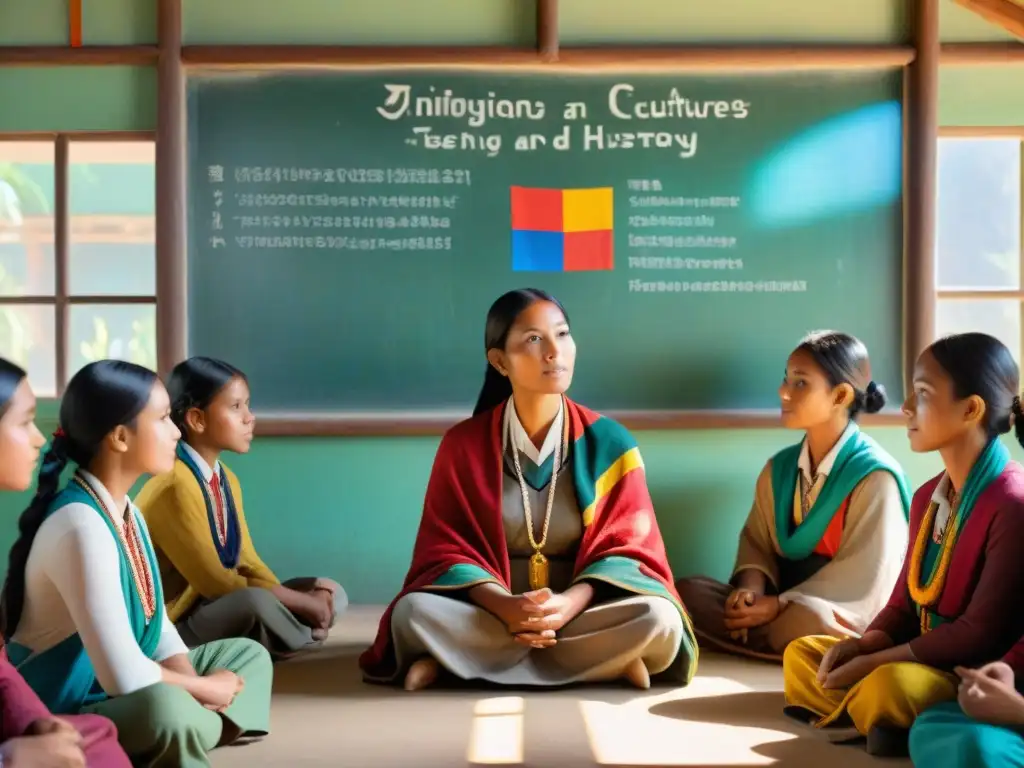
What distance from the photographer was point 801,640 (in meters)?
3.13

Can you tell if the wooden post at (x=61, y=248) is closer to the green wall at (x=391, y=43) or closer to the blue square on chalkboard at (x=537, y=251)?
the green wall at (x=391, y=43)

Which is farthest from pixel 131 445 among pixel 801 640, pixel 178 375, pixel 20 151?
pixel 20 151

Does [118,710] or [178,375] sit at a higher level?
[178,375]

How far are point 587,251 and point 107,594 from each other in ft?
8.50

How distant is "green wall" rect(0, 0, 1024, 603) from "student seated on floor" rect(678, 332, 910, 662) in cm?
41

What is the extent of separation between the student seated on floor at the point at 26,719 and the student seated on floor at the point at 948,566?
1.64 m

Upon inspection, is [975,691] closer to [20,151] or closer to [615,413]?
[615,413]

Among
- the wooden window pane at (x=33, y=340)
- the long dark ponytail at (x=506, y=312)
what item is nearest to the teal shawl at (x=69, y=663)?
the long dark ponytail at (x=506, y=312)

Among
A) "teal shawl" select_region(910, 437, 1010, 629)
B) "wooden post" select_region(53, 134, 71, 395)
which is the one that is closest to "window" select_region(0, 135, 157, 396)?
"wooden post" select_region(53, 134, 71, 395)

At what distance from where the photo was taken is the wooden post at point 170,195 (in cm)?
446

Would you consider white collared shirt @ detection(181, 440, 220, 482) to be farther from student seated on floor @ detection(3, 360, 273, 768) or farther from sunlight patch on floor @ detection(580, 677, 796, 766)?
sunlight patch on floor @ detection(580, 677, 796, 766)

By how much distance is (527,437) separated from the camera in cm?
379

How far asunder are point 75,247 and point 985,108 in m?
3.55

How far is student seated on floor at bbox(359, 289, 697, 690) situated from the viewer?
136 inches
